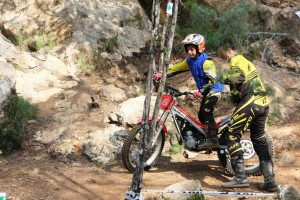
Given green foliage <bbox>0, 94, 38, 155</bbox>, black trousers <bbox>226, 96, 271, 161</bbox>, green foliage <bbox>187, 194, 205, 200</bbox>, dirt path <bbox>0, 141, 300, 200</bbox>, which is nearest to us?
green foliage <bbox>187, 194, 205, 200</bbox>

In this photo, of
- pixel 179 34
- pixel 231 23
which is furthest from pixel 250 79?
pixel 179 34

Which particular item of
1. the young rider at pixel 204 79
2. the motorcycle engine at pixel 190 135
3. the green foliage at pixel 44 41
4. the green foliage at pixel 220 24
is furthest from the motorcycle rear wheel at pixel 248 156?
the green foliage at pixel 44 41

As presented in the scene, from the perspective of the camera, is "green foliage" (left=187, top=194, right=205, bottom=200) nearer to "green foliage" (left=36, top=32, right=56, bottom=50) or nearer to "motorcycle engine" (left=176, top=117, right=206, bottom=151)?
"motorcycle engine" (left=176, top=117, right=206, bottom=151)

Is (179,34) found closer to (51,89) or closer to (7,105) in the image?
(51,89)

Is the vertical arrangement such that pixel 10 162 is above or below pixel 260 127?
below

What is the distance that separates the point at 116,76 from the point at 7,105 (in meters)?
2.84

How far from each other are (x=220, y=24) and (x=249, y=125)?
227 cm

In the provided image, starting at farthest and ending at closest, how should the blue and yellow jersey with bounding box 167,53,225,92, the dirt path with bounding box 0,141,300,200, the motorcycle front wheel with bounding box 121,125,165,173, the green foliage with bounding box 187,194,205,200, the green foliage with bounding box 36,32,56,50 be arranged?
the green foliage with bounding box 36,32,56,50 < the blue and yellow jersey with bounding box 167,53,225,92 < the motorcycle front wheel with bounding box 121,125,165,173 < the dirt path with bounding box 0,141,300,200 < the green foliage with bounding box 187,194,205,200

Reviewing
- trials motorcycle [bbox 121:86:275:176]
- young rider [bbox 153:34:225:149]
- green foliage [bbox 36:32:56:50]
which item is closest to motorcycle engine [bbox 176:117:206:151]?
trials motorcycle [bbox 121:86:275:176]

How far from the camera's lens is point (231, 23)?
713cm

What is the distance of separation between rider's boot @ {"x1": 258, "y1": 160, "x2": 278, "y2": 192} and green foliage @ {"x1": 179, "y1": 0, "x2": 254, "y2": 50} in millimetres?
1694

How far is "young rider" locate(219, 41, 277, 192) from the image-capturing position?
5.23 meters

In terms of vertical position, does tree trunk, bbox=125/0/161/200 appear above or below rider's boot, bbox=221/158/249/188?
above

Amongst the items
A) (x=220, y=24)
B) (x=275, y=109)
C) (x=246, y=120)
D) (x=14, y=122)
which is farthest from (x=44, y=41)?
(x=275, y=109)
